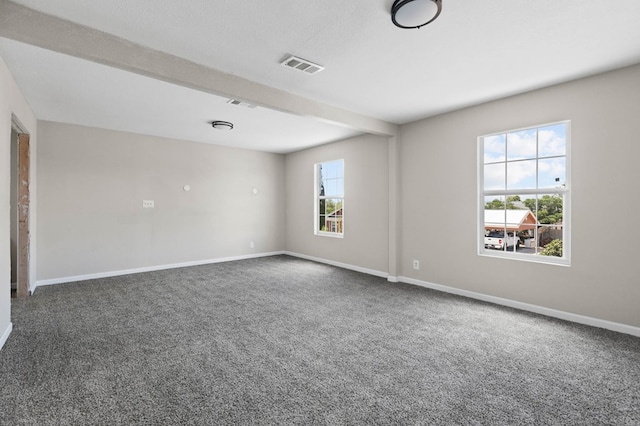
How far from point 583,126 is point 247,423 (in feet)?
13.1

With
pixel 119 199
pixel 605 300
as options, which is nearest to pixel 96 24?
pixel 119 199

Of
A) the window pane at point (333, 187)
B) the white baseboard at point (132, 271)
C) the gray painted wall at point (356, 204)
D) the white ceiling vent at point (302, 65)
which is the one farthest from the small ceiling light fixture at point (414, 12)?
the white baseboard at point (132, 271)

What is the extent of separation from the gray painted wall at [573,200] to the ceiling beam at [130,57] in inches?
80.3

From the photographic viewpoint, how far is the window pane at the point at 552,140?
132 inches

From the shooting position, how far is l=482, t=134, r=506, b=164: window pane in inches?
151

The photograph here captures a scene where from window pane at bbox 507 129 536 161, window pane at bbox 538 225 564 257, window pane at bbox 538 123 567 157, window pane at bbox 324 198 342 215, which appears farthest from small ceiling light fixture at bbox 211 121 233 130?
window pane at bbox 538 225 564 257

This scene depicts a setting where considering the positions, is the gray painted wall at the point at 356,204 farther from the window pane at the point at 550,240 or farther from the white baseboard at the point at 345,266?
the window pane at the point at 550,240

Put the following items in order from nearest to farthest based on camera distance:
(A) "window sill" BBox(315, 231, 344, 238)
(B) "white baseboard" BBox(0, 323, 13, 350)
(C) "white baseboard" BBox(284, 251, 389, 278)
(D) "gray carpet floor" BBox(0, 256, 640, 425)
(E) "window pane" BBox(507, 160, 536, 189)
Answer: (D) "gray carpet floor" BBox(0, 256, 640, 425)
(B) "white baseboard" BBox(0, 323, 13, 350)
(E) "window pane" BBox(507, 160, 536, 189)
(C) "white baseboard" BBox(284, 251, 389, 278)
(A) "window sill" BBox(315, 231, 344, 238)

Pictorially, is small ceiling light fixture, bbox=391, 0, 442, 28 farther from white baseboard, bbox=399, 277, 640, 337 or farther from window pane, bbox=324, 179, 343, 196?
window pane, bbox=324, 179, 343, 196

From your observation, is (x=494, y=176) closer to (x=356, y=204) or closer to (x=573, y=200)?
(x=573, y=200)

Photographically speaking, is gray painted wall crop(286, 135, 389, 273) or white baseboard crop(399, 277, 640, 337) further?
gray painted wall crop(286, 135, 389, 273)

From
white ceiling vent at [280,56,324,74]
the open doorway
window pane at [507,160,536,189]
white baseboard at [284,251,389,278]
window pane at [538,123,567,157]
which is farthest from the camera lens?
white baseboard at [284,251,389,278]

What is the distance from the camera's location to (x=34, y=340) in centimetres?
270

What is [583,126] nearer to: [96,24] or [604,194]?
[604,194]
